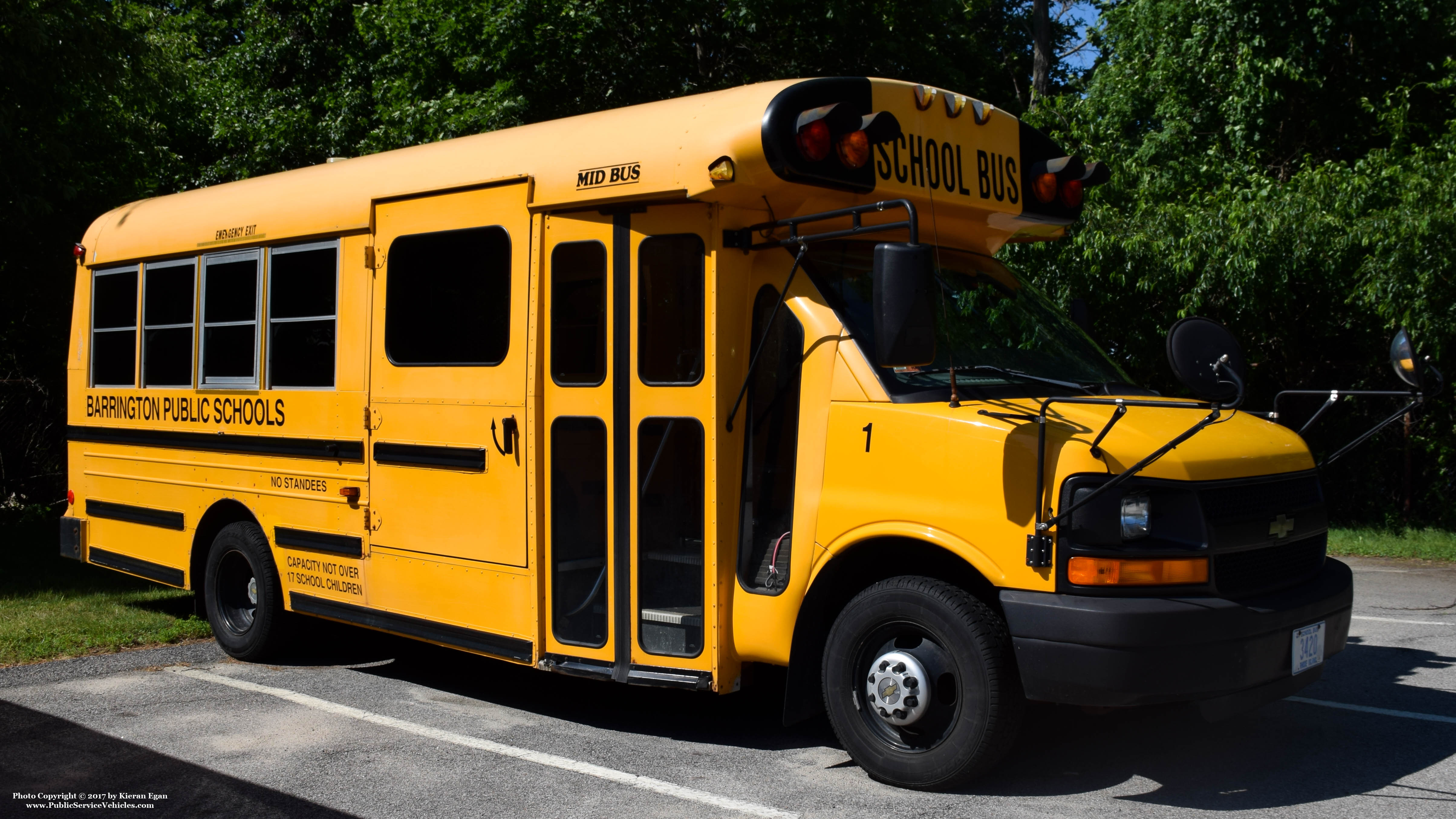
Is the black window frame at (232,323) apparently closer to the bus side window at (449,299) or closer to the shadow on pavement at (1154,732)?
the bus side window at (449,299)

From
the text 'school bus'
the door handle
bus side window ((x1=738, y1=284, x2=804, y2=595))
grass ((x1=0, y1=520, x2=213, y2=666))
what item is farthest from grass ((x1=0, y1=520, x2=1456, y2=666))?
bus side window ((x1=738, y1=284, x2=804, y2=595))

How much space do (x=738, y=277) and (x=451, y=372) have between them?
5.69ft

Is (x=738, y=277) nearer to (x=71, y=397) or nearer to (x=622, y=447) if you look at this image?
(x=622, y=447)

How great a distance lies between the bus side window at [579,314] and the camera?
18.1ft

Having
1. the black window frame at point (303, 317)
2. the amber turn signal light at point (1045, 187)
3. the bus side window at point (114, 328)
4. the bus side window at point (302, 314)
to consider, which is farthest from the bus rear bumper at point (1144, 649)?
the bus side window at point (114, 328)

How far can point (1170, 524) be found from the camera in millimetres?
4371

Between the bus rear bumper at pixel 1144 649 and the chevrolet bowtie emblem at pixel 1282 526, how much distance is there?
36cm

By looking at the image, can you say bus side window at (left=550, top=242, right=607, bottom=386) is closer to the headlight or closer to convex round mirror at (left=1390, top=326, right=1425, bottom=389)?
the headlight

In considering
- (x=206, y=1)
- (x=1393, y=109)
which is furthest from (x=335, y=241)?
(x=206, y=1)

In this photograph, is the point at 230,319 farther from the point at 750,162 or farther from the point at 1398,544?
the point at 1398,544

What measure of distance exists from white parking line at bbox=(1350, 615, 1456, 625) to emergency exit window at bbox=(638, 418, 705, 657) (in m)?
5.15

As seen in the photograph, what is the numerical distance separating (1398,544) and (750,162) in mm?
9839

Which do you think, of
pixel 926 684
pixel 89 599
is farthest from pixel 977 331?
pixel 89 599

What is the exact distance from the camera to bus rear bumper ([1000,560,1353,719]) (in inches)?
165
